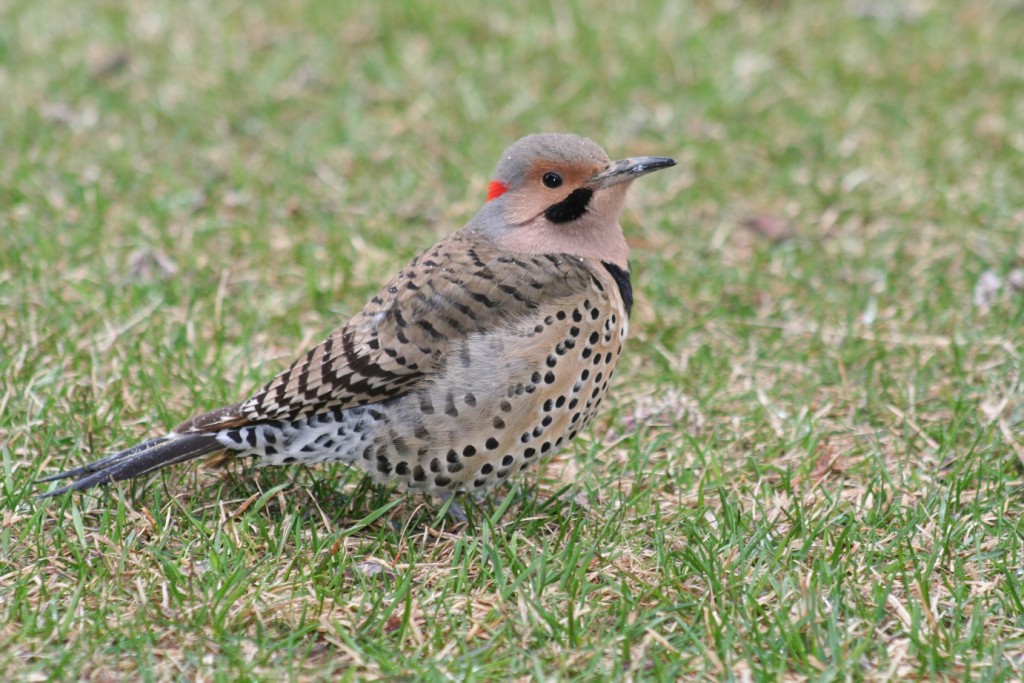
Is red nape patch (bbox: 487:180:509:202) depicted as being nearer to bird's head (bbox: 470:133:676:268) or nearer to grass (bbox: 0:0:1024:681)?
bird's head (bbox: 470:133:676:268)

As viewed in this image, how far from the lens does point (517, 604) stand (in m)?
3.96

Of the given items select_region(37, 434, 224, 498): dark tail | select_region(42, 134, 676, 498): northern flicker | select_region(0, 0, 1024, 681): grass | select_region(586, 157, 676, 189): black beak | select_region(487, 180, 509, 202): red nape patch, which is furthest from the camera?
select_region(487, 180, 509, 202): red nape patch

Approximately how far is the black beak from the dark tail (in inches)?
65.3

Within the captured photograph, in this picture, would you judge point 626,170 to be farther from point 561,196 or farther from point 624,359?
point 624,359

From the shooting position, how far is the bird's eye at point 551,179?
476 centimetres

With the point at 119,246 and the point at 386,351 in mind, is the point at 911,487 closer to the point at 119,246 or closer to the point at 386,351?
the point at 386,351

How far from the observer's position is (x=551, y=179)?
4.77 meters

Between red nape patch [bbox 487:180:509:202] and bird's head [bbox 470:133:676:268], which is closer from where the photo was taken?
bird's head [bbox 470:133:676:268]

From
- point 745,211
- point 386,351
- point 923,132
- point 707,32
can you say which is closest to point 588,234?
point 386,351

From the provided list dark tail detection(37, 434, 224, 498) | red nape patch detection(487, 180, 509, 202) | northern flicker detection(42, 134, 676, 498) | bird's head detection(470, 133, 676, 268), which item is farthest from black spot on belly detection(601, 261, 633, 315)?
dark tail detection(37, 434, 224, 498)

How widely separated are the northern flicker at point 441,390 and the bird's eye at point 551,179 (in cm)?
32

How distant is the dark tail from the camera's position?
4.27 meters

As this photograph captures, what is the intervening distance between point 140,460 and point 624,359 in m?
2.36

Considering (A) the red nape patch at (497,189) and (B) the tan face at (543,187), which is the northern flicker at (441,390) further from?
(A) the red nape patch at (497,189)
